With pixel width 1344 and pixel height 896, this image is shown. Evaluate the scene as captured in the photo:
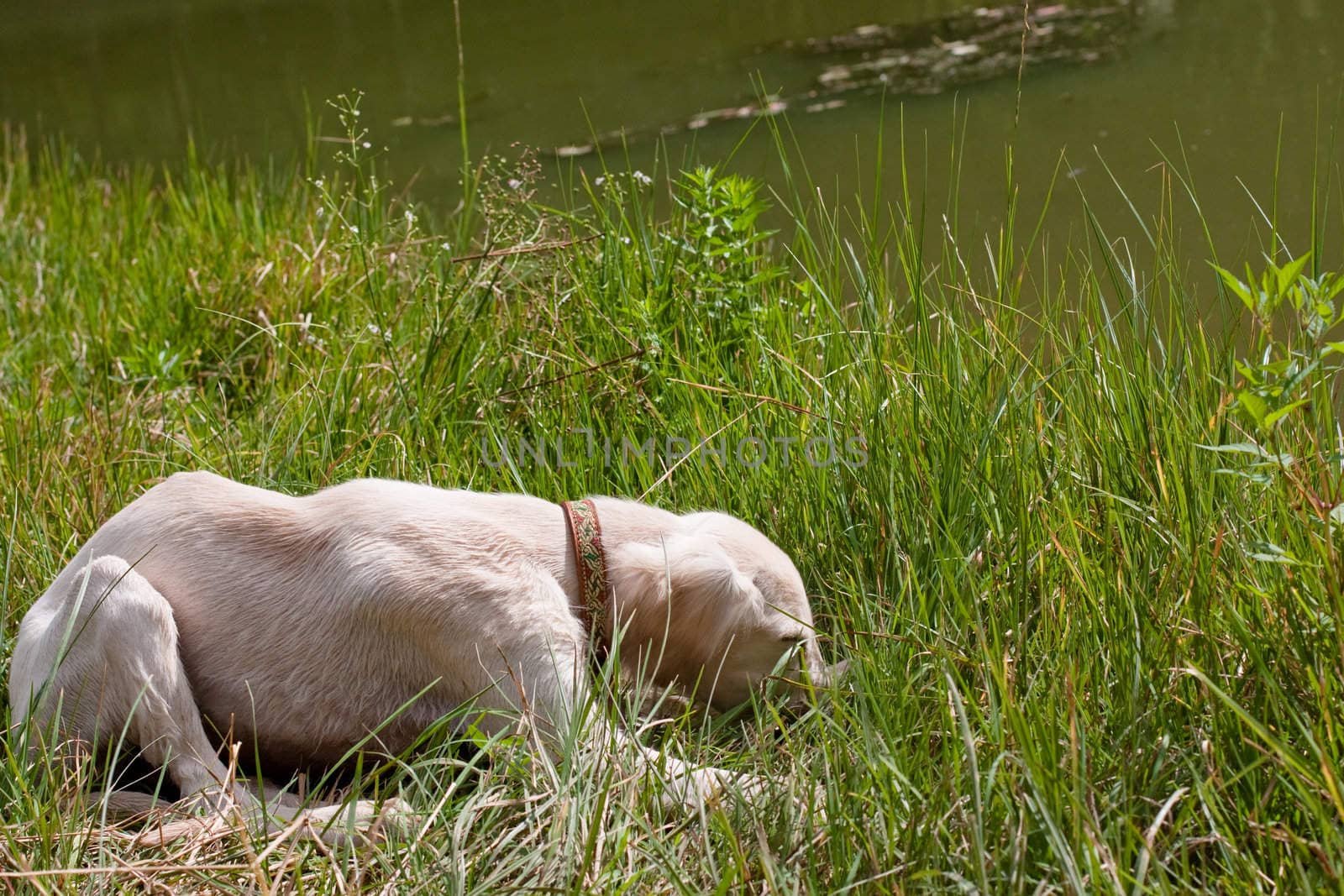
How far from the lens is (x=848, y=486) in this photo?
10.1ft

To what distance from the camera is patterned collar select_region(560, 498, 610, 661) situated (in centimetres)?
266

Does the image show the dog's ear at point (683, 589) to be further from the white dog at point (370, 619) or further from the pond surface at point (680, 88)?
the pond surface at point (680, 88)

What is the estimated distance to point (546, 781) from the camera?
7.82ft

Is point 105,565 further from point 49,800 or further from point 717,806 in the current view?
point 717,806

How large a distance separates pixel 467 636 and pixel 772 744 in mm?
636

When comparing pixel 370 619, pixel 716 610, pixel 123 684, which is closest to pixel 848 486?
pixel 716 610

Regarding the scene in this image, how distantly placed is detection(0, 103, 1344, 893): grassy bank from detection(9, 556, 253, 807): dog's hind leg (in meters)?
0.14

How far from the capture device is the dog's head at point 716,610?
8.63 ft

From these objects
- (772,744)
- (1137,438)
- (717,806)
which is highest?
(1137,438)

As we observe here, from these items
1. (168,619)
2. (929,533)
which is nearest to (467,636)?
(168,619)

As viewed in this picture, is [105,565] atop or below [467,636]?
atop

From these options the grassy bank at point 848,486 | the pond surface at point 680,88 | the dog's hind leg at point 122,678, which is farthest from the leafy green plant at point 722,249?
the dog's hind leg at point 122,678

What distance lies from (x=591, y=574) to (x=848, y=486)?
735 mm

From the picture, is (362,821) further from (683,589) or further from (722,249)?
(722,249)
